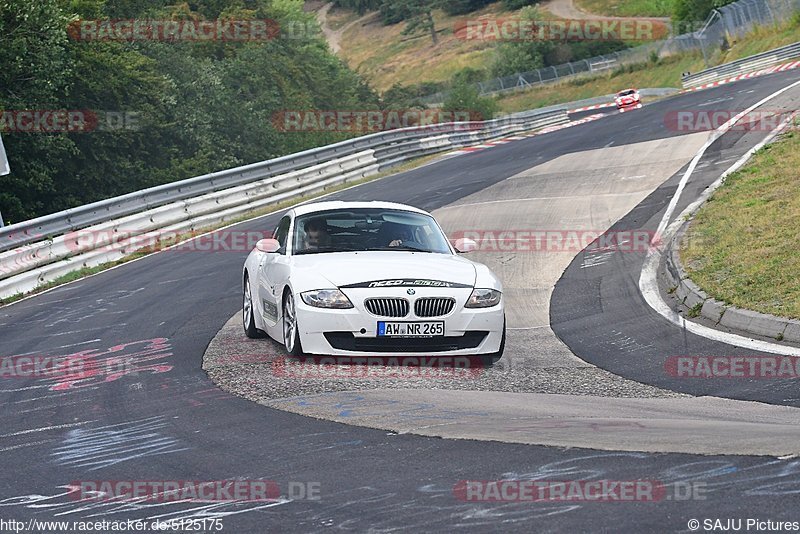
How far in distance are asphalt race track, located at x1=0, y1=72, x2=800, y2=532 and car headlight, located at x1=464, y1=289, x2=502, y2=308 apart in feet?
3.85

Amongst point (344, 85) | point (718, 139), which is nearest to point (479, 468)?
point (718, 139)

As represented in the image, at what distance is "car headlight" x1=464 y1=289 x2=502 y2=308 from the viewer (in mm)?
10258

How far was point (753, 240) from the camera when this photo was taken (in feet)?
48.7

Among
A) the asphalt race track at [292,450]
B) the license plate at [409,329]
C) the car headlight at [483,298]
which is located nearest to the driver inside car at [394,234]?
the car headlight at [483,298]

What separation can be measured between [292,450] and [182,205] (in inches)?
740

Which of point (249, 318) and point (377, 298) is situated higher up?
point (377, 298)

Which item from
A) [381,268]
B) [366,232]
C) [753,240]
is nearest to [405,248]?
[366,232]

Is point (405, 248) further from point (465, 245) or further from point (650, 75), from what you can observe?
point (650, 75)

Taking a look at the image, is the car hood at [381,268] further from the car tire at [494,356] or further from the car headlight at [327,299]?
the car tire at [494,356]

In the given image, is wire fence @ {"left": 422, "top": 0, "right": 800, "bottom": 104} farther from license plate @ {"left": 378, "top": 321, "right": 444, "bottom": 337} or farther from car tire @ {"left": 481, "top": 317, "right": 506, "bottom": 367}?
license plate @ {"left": 378, "top": 321, "right": 444, "bottom": 337}

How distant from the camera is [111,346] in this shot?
12344mm

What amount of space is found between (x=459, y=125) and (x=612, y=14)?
3481 inches

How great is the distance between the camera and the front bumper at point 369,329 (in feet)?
32.6

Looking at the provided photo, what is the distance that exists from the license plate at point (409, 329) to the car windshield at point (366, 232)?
135 centimetres
